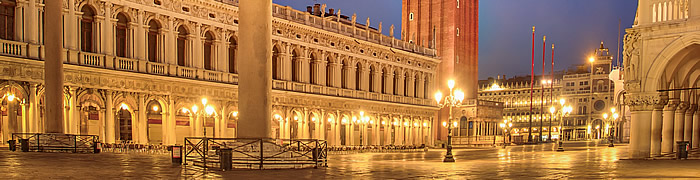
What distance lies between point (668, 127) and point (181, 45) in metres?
24.0

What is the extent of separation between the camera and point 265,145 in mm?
13945

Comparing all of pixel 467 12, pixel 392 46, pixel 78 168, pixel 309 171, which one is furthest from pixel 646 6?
pixel 467 12

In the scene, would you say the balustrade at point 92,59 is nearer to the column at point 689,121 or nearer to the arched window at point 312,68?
the arched window at point 312,68

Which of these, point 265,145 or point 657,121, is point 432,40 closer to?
point 657,121

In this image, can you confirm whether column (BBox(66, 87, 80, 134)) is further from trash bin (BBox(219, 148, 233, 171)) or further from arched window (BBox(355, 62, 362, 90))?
arched window (BBox(355, 62, 362, 90))

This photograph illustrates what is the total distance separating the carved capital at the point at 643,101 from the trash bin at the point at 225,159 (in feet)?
44.9

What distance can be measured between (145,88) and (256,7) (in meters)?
19.4

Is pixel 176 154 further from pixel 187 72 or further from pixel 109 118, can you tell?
pixel 187 72

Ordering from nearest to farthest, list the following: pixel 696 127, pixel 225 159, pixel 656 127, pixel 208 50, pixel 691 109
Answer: pixel 225 159, pixel 656 127, pixel 691 109, pixel 696 127, pixel 208 50

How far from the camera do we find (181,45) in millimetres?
34625

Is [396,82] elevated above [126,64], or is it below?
below

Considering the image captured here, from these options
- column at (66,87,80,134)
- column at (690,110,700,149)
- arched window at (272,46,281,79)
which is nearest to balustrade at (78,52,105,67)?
column at (66,87,80,134)

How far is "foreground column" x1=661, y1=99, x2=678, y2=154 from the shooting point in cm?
2142

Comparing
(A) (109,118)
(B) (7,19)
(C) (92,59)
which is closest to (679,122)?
(A) (109,118)
